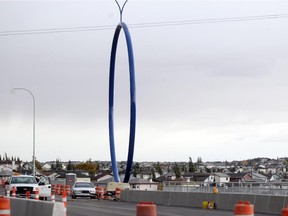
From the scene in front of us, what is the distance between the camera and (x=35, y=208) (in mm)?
20094

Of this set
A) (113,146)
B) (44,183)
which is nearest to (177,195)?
(44,183)

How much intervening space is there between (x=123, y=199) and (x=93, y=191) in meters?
6.72

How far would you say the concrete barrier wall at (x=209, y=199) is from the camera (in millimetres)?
33575

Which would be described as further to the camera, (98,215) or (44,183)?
(44,183)

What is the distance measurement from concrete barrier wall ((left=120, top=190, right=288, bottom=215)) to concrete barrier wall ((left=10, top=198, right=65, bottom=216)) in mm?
13717

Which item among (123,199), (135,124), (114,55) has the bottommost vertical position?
(123,199)

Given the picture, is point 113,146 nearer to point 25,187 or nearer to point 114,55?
→ point 114,55

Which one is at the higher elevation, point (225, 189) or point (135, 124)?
point (135, 124)

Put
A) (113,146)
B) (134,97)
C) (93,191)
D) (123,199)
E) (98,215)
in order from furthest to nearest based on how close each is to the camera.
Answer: (113,146)
(134,97)
(93,191)
(123,199)
(98,215)

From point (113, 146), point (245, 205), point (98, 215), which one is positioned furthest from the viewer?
point (113, 146)

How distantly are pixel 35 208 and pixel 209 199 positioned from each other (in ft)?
69.0

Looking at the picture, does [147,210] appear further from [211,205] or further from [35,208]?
[211,205]

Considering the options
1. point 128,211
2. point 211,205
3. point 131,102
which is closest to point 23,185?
point 211,205

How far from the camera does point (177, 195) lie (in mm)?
44094
